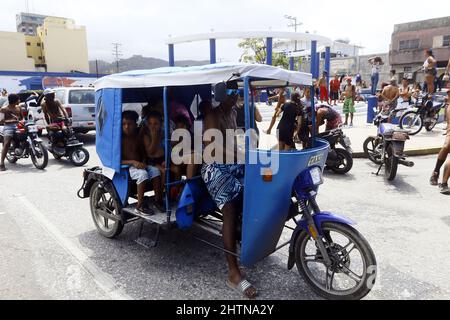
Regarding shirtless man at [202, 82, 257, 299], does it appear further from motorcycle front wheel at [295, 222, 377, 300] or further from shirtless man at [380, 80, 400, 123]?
shirtless man at [380, 80, 400, 123]

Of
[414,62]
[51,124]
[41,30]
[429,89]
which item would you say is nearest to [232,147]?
[51,124]

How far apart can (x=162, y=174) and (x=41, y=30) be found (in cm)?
6818

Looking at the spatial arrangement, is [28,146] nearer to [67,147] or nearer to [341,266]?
[67,147]

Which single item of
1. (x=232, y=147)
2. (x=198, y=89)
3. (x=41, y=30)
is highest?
(x=41, y=30)

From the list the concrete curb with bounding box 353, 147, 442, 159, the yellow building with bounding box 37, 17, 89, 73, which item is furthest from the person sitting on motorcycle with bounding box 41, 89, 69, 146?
the yellow building with bounding box 37, 17, 89, 73

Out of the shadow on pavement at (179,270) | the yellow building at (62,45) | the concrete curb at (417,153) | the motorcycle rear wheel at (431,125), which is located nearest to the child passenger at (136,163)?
the shadow on pavement at (179,270)

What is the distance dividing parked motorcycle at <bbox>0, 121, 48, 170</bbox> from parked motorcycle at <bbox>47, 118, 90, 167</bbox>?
408 millimetres

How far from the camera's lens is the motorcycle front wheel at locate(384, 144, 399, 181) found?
640 cm

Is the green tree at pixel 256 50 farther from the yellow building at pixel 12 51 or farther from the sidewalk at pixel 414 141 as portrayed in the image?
the yellow building at pixel 12 51

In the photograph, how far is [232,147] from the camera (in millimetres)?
3369

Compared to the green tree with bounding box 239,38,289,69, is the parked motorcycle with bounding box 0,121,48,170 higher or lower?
lower

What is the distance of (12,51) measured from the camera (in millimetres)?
53844

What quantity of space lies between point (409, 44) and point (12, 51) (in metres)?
55.1
